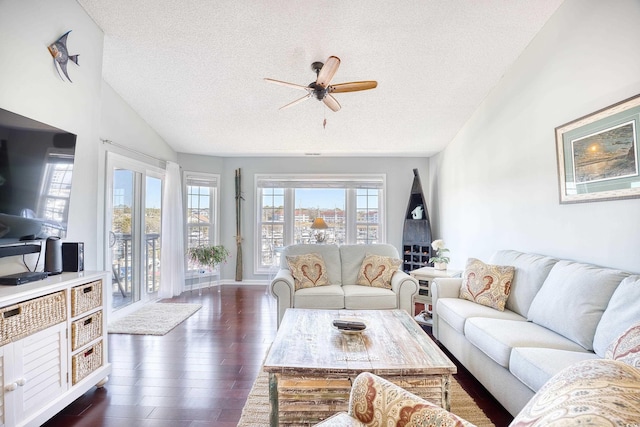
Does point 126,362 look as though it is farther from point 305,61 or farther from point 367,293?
point 305,61

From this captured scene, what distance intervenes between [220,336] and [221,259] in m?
2.13

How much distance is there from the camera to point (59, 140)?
2.21m

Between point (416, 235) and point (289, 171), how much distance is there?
2.58 meters

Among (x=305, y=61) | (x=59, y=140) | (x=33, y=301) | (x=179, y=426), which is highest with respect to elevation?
(x=305, y=61)

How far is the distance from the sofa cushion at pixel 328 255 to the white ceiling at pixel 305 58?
1801 millimetres

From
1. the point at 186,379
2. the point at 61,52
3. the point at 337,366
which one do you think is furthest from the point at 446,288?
the point at 61,52

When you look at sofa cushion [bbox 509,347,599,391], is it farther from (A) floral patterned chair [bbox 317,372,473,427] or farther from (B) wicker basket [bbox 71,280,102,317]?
(B) wicker basket [bbox 71,280,102,317]

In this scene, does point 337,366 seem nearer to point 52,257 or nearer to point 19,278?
point 19,278

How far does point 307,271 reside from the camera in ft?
11.5

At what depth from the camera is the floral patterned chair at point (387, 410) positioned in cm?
98

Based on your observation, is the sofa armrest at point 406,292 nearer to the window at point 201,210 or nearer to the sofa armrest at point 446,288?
the sofa armrest at point 446,288

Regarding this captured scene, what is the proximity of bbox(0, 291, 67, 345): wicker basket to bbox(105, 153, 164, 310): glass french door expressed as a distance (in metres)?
2.03

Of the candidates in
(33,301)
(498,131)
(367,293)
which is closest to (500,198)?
(498,131)

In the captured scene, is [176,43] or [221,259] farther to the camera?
[221,259]
